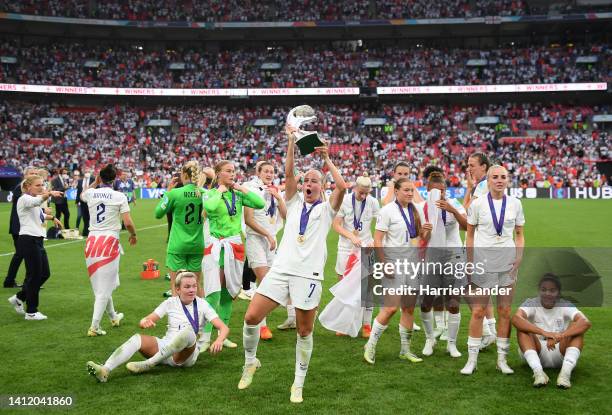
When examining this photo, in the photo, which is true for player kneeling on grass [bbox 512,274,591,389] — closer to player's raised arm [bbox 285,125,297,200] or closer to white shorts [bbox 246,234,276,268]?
player's raised arm [bbox 285,125,297,200]

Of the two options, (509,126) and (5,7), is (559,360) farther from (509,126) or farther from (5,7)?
(5,7)

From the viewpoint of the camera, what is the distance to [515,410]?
16.9 feet

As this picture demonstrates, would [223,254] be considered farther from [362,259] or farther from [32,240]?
[32,240]

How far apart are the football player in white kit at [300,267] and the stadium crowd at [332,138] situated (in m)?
38.4

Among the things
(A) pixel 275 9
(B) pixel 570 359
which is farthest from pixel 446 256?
(A) pixel 275 9

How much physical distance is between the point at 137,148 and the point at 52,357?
156 feet

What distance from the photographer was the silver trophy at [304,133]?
523 cm

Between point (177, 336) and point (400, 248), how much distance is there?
8.93ft

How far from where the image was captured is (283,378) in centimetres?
605

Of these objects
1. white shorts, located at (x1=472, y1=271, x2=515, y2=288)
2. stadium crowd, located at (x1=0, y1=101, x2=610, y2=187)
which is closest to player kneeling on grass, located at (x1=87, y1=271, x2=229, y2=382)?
white shorts, located at (x1=472, y1=271, x2=515, y2=288)

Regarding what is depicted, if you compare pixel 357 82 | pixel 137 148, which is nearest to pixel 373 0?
pixel 357 82

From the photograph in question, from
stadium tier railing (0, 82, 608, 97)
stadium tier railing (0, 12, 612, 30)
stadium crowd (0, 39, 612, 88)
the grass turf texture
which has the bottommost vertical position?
the grass turf texture

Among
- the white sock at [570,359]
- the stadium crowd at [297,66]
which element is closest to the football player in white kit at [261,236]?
the white sock at [570,359]

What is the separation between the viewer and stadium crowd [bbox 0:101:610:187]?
4744 centimetres
